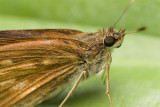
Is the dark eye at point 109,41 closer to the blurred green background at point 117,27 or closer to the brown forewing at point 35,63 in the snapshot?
the brown forewing at point 35,63

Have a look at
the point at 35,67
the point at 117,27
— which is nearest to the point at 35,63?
the point at 35,67

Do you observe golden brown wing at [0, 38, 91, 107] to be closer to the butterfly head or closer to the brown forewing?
the brown forewing

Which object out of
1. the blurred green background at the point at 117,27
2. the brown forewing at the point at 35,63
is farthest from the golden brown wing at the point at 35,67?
the blurred green background at the point at 117,27

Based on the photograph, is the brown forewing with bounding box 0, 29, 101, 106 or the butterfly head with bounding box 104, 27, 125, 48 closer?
Answer: the brown forewing with bounding box 0, 29, 101, 106

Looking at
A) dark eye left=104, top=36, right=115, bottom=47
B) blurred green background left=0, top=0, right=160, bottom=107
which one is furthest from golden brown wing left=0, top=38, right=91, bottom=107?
blurred green background left=0, top=0, right=160, bottom=107

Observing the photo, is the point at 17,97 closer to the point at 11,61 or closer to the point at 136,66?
the point at 11,61

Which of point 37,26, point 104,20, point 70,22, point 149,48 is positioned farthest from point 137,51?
point 37,26
